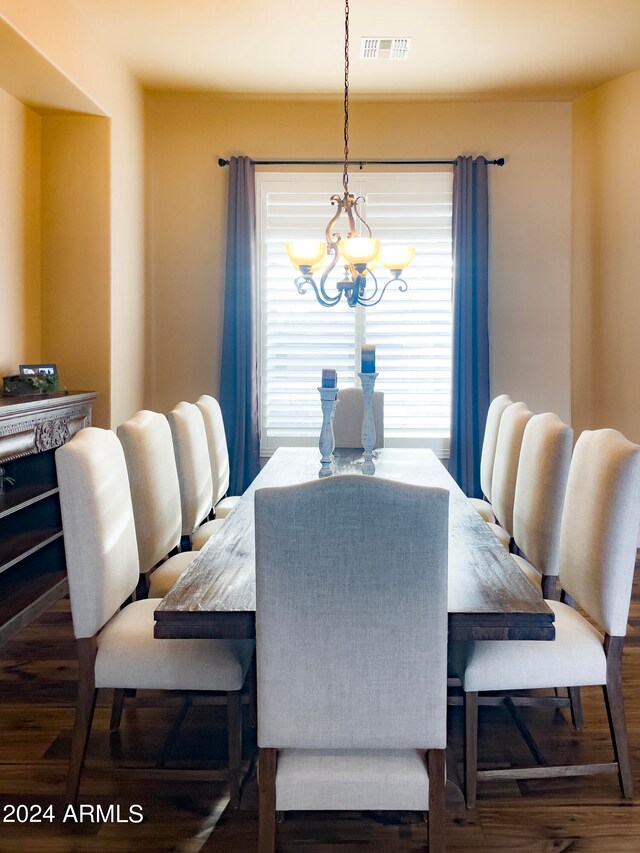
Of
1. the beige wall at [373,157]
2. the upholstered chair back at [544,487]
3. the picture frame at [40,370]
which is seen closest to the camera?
the upholstered chair back at [544,487]

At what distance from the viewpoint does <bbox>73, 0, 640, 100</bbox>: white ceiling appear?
374 centimetres

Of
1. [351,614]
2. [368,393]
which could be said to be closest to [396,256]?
[368,393]

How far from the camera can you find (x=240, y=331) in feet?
16.2

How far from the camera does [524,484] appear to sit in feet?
9.14

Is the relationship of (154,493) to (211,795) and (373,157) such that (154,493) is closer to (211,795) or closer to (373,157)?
(211,795)

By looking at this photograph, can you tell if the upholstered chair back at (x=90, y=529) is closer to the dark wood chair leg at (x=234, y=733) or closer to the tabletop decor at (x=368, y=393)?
the dark wood chair leg at (x=234, y=733)

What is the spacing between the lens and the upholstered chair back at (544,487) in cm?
246

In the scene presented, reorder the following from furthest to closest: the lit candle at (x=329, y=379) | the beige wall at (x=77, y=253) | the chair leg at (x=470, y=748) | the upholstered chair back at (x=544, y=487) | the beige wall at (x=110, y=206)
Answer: the beige wall at (x=77, y=253), the beige wall at (x=110, y=206), the lit candle at (x=329, y=379), the upholstered chair back at (x=544, y=487), the chair leg at (x=470, y=748)

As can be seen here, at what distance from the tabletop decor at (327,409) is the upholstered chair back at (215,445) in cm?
71

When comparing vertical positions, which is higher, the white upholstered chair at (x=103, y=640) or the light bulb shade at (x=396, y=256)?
the light bulb shade at (x=396, y=256)

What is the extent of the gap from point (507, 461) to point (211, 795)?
73.8 inches

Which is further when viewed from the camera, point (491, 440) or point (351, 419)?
point (351, 419)

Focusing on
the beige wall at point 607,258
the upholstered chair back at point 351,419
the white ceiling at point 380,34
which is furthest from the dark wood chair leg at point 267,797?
the beige wall at point 607,258

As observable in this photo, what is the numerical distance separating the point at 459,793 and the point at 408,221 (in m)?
3.87
